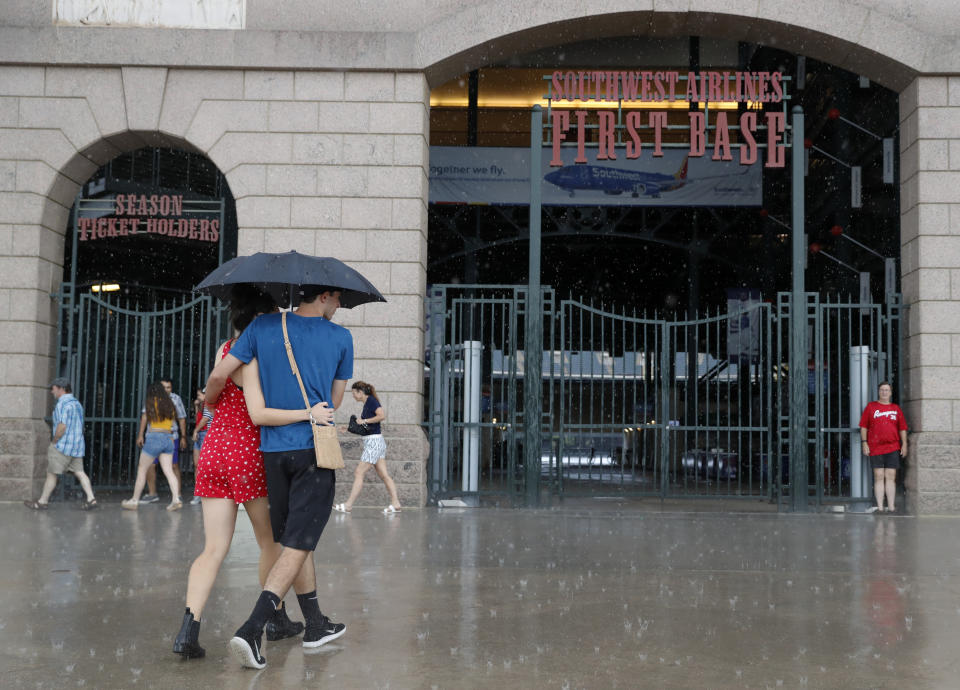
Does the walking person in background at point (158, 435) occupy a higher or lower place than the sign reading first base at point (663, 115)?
lower

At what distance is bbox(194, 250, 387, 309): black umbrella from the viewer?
16.8 ft

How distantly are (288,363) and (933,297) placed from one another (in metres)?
11.1

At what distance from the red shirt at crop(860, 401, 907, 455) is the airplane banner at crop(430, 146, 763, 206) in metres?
7.72

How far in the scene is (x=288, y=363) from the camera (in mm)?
5152

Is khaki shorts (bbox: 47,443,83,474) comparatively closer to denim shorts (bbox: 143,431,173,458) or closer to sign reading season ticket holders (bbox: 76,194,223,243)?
denim shorts (bbox: 143,431,173,458)

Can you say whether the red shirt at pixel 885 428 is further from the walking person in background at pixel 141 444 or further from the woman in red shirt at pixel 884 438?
the walking person in background at pixel 141 444

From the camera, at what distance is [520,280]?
28844 mm

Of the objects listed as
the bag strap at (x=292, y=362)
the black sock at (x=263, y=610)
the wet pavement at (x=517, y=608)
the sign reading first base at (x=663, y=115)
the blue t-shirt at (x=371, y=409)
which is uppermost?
the sign reading first base at (x=663, y=115)

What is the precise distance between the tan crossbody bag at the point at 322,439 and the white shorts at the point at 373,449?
7630 millimetres

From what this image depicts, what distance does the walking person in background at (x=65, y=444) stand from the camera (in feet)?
42.2

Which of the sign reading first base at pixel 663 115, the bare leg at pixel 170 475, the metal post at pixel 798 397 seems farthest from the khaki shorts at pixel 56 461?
the metal post at pixel 798 397

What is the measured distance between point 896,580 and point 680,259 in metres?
21.3

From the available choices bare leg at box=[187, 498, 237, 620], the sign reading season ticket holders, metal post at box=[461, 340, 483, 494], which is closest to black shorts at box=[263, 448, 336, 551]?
bare leg at box=[187, 498, 237, 620]

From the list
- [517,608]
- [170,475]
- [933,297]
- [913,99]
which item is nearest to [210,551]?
[517,608]
